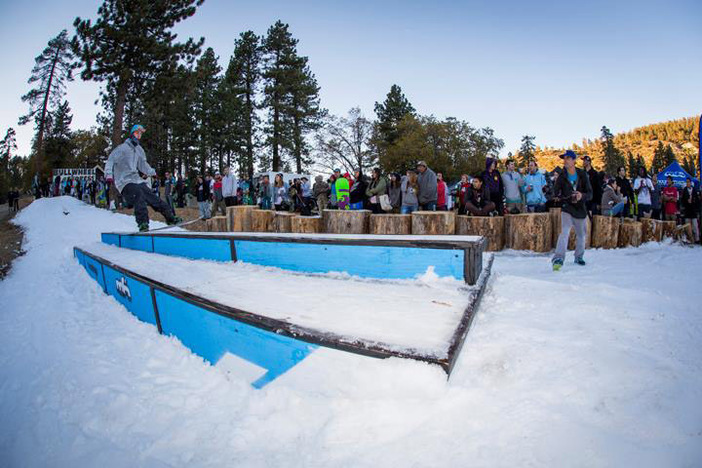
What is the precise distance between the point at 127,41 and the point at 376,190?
1528cm

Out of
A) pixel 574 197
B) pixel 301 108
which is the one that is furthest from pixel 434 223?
pixel 301 108

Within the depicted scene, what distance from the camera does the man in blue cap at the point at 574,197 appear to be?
4457 mm

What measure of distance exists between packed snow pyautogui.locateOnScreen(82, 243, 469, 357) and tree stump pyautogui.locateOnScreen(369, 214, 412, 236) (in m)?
2.91

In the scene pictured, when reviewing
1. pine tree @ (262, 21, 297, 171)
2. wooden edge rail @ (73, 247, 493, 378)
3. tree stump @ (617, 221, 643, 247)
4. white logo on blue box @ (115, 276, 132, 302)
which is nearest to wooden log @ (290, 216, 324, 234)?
white logo on blue box @ (115, 276, 132, 302)

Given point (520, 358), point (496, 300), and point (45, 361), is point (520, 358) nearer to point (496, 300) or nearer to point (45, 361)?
point (496, 300)

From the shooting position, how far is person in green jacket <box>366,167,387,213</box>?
8531 mm

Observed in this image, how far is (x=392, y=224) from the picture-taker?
19.4ft

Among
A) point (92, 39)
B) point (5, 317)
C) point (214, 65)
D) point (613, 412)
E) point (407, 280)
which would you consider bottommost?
point (5, 317)

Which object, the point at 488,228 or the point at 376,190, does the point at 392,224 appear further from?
the point at 376,190

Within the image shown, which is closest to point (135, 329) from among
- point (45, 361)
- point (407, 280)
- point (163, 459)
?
point (45, 361)

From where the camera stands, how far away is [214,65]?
3928 cm

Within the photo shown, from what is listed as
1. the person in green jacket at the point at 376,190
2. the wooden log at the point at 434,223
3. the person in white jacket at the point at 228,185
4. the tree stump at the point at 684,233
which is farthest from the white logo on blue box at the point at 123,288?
the tree stump at the point at 684,233

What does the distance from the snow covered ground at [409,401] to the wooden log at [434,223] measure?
287 centimetres

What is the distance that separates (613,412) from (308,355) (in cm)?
121
